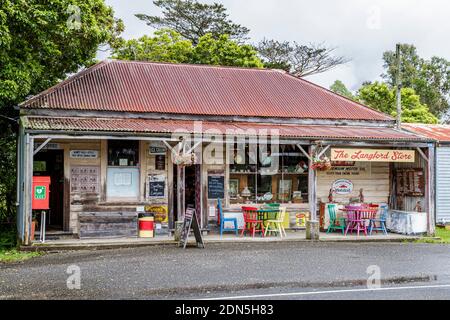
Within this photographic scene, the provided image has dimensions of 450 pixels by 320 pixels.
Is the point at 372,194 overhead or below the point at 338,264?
overhead

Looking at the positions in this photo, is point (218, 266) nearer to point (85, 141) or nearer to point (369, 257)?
point (369, 257)

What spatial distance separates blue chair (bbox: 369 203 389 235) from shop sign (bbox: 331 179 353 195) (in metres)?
1.12

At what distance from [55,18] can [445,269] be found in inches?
414

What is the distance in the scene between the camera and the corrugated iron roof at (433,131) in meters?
20.0

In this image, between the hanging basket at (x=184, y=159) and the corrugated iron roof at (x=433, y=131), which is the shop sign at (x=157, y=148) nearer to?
the hanging basket at (x=184, y=159)

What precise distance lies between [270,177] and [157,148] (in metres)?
3.54

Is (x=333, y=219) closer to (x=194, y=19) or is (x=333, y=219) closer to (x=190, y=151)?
(x=190, y=151)

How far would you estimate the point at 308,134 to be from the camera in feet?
51.1

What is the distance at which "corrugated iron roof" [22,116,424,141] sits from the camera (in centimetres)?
1385

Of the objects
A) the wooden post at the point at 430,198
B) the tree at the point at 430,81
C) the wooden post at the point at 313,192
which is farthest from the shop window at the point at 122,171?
the tree at the point at 430,81

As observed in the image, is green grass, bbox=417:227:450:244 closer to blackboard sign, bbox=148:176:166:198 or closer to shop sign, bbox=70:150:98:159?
blackboard sign, bbox=148:176:166:198

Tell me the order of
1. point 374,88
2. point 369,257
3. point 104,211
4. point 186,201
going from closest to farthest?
point 369,257, point 104,211, point 186,201, point 374,88

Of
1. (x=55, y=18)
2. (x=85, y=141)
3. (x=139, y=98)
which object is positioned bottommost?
(x=85, y=141)
